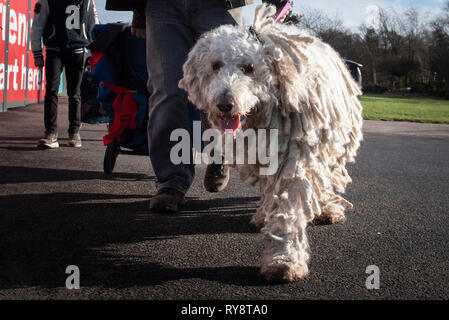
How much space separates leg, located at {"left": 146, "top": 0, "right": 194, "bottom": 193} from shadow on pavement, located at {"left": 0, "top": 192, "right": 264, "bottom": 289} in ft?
1.08

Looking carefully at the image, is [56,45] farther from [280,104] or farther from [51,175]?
[280,104]

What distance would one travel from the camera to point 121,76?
5.04m

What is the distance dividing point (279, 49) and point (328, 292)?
1.32 metres

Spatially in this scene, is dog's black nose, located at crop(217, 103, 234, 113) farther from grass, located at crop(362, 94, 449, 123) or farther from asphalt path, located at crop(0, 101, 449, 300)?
grass, located at crop(362, 94, 449, 123)

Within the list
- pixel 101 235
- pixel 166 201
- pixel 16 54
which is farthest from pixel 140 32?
pixel 16 54

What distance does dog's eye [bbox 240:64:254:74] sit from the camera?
2.82 meters

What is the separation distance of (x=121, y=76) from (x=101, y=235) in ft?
7.41

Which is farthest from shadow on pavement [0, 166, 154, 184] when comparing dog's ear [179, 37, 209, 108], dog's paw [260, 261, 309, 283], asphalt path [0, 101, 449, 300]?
dog's paw [260, 261, 309, 283]

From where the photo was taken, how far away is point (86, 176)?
5121 millimetres

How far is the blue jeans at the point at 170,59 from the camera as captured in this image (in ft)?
12.8

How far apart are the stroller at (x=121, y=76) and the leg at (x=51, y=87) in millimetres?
1868
